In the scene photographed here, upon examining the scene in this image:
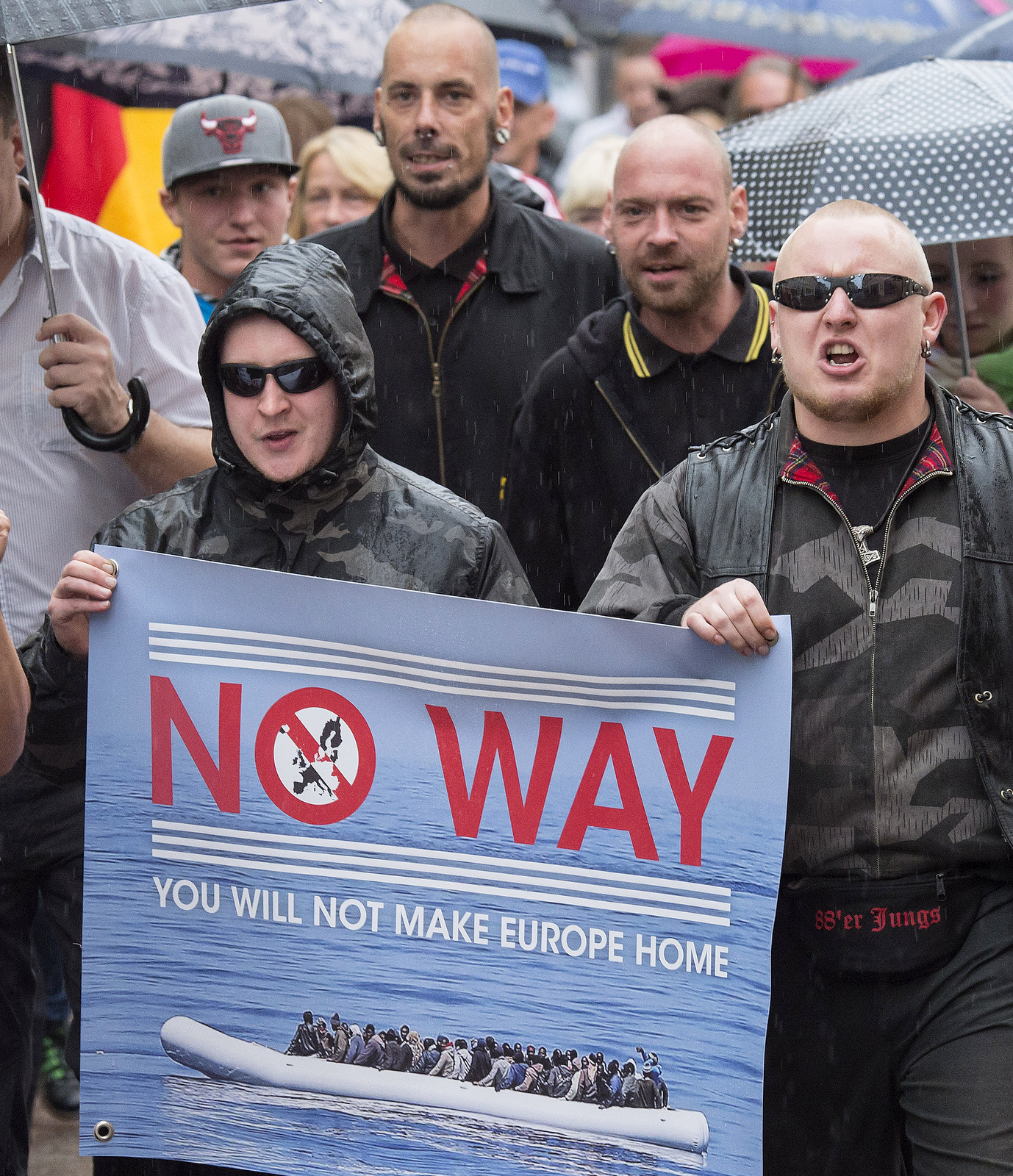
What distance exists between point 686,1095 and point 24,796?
177cm

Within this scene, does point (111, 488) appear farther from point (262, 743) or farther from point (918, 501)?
point (918, 501)

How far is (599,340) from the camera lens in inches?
194

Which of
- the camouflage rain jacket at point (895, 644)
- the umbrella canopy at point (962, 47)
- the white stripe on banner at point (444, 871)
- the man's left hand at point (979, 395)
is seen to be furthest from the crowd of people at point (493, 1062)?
the umbrella canopy at point (962, 47)

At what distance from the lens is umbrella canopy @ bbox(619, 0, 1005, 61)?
10391mm

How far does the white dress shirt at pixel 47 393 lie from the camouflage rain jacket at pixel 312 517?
2.34 feet

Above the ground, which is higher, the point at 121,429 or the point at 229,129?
the point at 229,129

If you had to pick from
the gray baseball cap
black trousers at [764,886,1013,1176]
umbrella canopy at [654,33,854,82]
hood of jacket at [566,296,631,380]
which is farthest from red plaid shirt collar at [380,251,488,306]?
umbrella canopy at [654,33,854,82]

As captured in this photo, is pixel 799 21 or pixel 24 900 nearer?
pixel 24 900

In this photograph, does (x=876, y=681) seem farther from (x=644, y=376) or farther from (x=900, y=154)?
(x=900, y=154)

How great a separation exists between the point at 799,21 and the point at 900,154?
6.01 m

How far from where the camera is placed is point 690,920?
3424 mm

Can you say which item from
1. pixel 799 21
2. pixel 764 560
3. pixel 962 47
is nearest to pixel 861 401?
pixel 764 560

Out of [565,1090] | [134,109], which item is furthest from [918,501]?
[134,109]

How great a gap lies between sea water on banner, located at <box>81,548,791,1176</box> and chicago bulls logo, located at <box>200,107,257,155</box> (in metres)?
2.86
